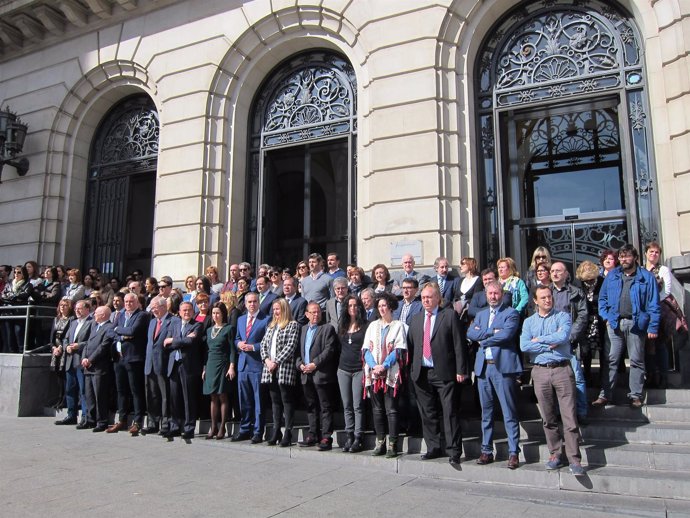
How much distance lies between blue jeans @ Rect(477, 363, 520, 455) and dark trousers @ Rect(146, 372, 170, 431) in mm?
4607

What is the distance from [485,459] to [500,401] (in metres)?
0.64

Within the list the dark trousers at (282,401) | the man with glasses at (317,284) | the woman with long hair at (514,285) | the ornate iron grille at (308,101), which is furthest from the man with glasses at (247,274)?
the woman with long hair at (514,285)

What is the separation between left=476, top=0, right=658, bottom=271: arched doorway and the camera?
959 cm

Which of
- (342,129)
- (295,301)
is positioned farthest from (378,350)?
(342,129)

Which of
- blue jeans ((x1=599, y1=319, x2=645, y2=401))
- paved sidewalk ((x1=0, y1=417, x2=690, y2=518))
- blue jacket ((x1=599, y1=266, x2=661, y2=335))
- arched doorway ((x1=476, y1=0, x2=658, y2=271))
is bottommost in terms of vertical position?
paved sidewalk ((x1=0, y1=417, x2=690, y2=518))

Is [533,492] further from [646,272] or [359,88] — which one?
[359,88]

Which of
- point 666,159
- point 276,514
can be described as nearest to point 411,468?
point 276,514

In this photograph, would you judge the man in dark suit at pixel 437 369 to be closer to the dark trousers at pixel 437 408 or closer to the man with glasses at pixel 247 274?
the dark trousers at pixel 437 408

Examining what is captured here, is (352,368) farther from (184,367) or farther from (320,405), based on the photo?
(184,367)

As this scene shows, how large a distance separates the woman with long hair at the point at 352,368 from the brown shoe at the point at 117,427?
3833mm

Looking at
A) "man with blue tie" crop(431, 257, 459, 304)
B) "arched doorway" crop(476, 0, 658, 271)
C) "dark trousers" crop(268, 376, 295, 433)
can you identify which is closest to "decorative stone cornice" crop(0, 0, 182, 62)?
"arched doorway" crop(476, 0, 658, 271)

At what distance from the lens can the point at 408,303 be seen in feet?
24.0

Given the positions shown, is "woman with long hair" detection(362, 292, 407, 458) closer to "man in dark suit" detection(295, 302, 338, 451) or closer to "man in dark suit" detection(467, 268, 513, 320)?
"man in dark suit" detection(295, 302, 338, 451)

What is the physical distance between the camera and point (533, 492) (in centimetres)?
532
